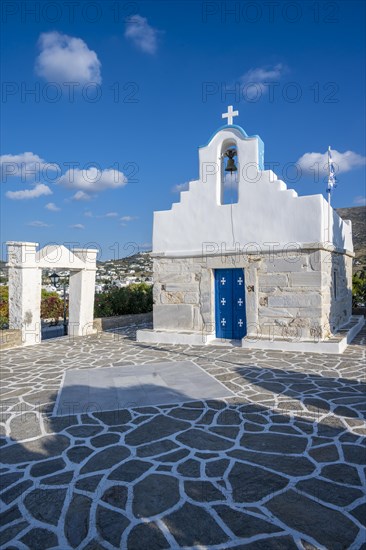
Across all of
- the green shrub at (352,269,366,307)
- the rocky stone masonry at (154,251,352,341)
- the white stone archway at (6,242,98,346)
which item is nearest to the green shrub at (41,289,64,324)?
the white stone archway at (6,242,98,346)

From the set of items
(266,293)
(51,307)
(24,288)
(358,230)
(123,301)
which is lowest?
(51,307)

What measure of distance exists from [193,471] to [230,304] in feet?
21.6

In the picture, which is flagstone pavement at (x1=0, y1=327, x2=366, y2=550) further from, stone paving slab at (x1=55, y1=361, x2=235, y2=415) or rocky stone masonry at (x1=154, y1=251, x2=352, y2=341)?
rocky stone masonry at (x1=154, y1=251, x2=352, y2=341)

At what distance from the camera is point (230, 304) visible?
980 centimetres

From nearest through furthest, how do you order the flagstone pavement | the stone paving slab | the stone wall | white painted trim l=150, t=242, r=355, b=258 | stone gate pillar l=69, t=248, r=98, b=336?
the flagstone pavement < the stone paving slab < white painted trim l=150, t=242, r=355, b=258 < the stone wall < stone gate pillar l=69, t=248, r=98, b=336

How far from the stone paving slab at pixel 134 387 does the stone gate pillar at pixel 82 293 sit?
4.62m

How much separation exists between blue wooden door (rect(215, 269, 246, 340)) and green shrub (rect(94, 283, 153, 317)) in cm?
568

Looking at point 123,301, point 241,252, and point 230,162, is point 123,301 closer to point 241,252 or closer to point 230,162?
point 241,252

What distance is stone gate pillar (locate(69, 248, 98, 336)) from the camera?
1159 cm

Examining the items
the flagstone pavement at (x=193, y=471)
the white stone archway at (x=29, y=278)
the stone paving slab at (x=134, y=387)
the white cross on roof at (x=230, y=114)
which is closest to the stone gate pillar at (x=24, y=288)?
the white stone archway at (x=29, y=278)

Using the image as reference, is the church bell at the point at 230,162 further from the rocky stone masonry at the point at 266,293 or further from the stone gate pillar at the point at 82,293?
the stone gate pillar at the point at 82,293

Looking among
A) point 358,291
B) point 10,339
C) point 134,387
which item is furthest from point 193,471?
point 358,291

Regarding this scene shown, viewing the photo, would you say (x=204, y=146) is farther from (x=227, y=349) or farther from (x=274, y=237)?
(x=227, y=349)

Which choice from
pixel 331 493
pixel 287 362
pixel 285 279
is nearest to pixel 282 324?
pixel 285 279
